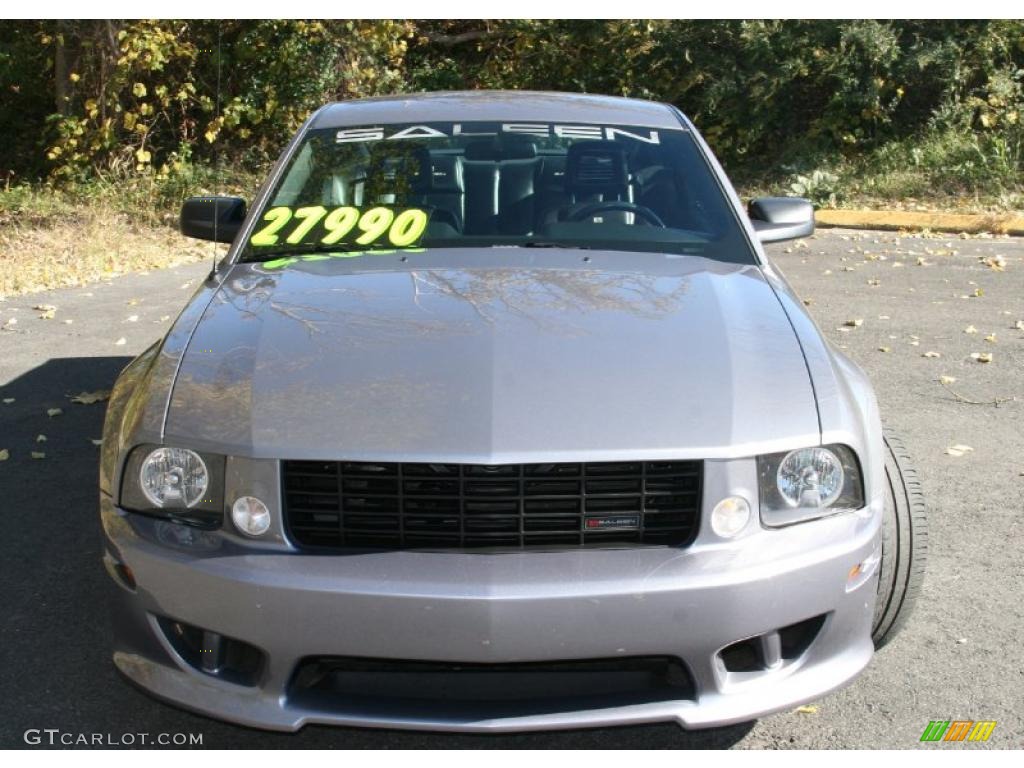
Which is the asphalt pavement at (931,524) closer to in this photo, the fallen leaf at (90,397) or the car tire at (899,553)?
the fallen leaf at (90,397)

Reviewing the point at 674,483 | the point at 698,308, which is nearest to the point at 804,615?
the point at 674,483

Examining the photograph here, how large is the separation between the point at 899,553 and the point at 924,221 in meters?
10.1

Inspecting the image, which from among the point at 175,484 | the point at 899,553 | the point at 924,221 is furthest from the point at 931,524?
the point at 924,221

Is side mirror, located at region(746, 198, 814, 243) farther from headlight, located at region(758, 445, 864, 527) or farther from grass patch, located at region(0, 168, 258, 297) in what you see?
grass patch, located at region(0, 168, 258, 297)

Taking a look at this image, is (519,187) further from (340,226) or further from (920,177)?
(920,177)

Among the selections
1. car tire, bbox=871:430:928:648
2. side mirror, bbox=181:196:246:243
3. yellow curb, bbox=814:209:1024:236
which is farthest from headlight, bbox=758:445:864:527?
yellow curb, bbox=814:209:1024:236

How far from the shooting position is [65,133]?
1455 centimetres

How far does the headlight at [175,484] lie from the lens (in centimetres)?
265

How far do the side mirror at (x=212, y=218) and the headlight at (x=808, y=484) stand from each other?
7.74ft

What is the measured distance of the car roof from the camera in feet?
14.6

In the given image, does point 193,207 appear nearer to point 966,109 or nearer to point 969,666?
point 969,666

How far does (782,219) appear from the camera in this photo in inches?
172

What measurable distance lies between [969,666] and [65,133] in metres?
13.7

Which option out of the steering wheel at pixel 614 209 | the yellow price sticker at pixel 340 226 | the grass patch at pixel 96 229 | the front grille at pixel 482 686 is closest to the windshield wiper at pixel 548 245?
the steering wheel at pixel 614 209
